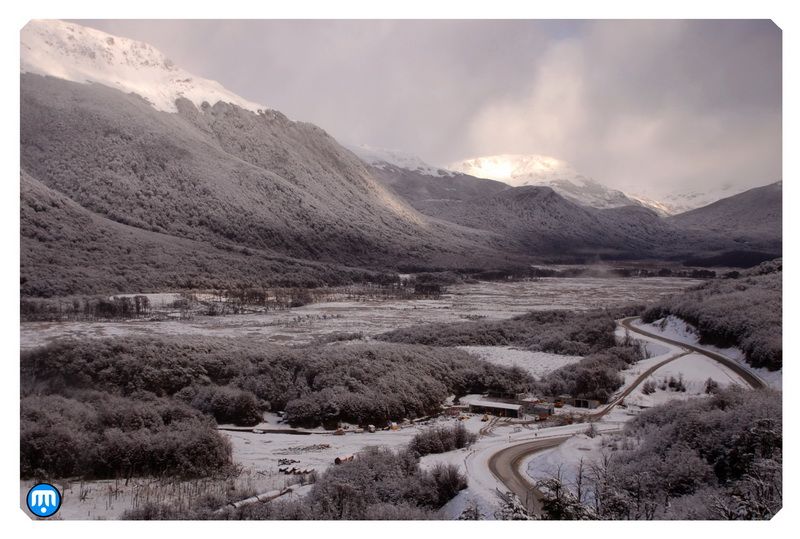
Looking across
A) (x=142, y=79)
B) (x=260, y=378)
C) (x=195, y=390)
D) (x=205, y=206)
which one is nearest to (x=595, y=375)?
(x=260, y=378)

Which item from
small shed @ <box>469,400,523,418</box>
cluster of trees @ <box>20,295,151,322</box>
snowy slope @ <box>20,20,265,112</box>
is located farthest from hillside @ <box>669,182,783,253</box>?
snowy slope @ <box>20,20,265,112</box>

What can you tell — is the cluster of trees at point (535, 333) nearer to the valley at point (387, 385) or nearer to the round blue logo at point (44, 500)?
the valley at point (387, 385)

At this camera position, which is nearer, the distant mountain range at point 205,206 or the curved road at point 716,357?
the curved road at point 716,357

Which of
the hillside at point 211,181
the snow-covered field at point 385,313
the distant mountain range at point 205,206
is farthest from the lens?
the hillside at point 211,181

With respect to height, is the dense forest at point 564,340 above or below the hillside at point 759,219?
below

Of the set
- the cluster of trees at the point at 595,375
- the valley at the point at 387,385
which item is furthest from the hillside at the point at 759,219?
the cluster of trees at the point at 595,375

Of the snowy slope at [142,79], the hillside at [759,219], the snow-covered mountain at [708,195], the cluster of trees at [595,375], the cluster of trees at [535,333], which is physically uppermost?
the snowy slope at [142,79]

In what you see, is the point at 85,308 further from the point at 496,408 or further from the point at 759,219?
the point at 759,219

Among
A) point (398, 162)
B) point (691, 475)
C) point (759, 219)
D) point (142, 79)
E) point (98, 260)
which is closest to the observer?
point (691, 475)
